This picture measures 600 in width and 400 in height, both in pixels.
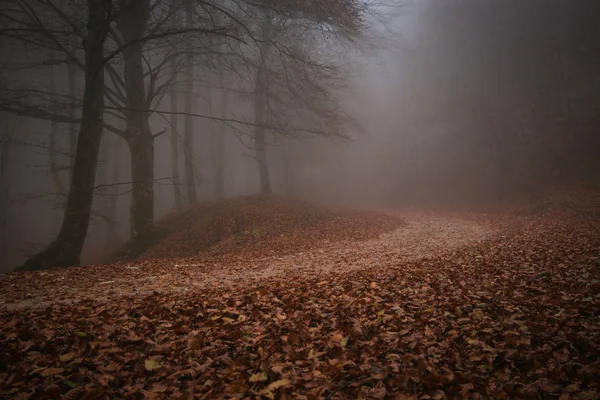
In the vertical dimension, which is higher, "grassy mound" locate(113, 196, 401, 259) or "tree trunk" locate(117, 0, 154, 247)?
"tree trunk" locate(117, 0, 154, 247)

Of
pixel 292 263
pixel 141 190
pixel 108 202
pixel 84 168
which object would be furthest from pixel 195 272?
pixel 108 202

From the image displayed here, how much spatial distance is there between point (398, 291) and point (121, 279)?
4865 mm

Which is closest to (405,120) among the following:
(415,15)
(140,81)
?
(415,15)

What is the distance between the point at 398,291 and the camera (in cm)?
408

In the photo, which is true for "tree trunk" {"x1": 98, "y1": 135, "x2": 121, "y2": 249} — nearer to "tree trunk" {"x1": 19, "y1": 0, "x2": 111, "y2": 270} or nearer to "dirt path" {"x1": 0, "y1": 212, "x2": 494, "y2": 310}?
"tree trunk" {"x1": 19, "y1": 0, "x2": 111, "y2": 270}

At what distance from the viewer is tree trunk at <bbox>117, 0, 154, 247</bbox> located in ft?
33.4

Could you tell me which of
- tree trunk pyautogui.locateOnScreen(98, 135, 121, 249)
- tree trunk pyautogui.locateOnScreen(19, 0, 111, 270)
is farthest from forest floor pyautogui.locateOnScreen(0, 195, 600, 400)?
tree trunk pyautogui.locateOnScreen(98, 135, 121, 249)

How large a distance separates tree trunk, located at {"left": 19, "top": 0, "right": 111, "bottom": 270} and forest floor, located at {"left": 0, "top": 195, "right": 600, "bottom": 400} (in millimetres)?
1794

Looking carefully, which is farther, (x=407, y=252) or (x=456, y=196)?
(x=456, y=196)

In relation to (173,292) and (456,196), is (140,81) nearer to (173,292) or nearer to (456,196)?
→ (173,292)

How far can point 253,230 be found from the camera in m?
11.0

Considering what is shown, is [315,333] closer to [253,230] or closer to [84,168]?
[84,168]

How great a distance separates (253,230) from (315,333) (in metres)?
8.19

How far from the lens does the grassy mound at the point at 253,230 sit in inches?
379
